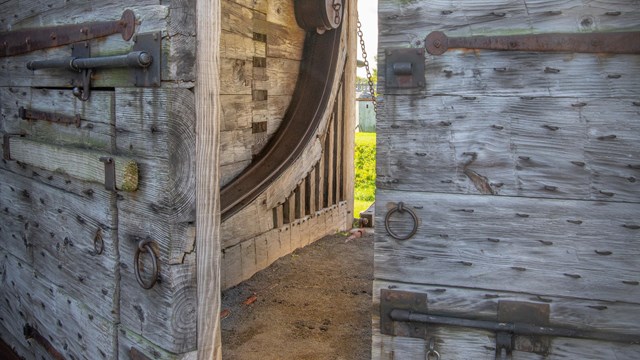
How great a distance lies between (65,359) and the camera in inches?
138

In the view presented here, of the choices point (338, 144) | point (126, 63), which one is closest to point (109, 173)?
point (126, 63)

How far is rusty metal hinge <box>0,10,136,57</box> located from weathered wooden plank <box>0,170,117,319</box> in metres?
0.68

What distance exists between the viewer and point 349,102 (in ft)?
22.1

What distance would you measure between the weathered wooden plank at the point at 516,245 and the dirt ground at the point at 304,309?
206cm

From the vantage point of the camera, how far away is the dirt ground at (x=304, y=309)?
4.22m

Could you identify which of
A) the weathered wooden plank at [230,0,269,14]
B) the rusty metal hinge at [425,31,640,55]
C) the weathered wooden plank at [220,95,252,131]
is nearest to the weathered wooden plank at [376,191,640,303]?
the rusty metal hinge at [425,31,640,55]

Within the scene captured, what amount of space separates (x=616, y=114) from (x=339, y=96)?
183 inches

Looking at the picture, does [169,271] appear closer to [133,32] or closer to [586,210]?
[133,32]

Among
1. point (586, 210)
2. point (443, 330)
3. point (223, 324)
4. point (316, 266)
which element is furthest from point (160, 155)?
point (316, 266)

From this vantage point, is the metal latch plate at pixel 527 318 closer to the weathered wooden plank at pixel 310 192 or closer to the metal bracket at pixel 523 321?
the metal bracket at pixel 523 321

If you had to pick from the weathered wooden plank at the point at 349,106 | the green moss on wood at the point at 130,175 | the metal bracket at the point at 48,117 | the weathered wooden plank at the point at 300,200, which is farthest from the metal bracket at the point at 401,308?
the weathered wooden plank at the point at 349,106

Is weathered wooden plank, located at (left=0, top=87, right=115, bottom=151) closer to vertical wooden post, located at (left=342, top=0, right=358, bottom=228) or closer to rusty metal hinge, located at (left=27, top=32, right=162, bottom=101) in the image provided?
rusty metal hinge, located at (left=27, top=32, right=162, bottom=101)


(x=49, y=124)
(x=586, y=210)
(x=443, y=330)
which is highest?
(x=49, y=124)

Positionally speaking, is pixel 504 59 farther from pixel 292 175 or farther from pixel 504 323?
pixel 292 175
